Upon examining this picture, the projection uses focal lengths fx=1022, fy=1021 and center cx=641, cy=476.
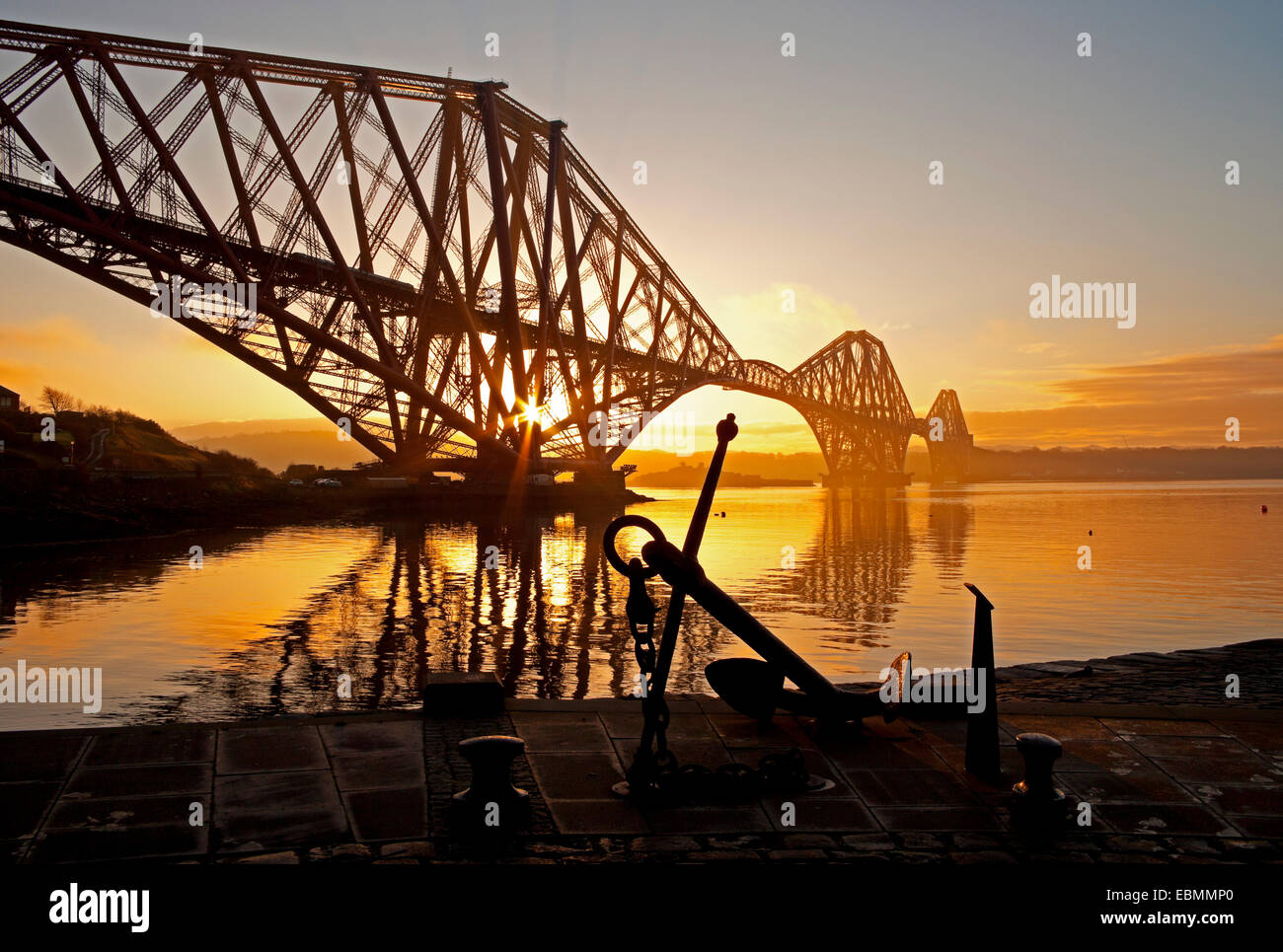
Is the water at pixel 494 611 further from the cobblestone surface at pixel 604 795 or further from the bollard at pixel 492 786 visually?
the bollard at pixel 492 786

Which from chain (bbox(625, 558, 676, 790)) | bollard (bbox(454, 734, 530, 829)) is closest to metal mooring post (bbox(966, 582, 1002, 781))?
chain (bbox(625, 558, 676, 790))

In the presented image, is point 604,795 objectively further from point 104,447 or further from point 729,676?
point 104,447

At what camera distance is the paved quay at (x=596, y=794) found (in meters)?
5.12

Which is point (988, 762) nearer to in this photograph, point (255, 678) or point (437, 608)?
point (255, 678)

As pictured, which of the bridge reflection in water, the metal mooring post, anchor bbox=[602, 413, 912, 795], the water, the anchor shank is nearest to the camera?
anchor bbox=[602, 413, 912, 795]

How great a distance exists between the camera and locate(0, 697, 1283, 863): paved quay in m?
5.12

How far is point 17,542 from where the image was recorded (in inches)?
1166

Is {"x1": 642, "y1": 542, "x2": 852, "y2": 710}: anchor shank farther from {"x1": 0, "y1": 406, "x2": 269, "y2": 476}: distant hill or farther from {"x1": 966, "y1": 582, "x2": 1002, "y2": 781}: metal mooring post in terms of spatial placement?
{"x1": 0, "y1": 406, "x2": 269, "y2": 476}: distant hill

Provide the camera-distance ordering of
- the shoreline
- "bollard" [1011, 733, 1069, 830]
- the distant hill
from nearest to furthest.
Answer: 1. "bollard" [1011, 733, 1069, 830]
2. the shoreline
3. the distant hill

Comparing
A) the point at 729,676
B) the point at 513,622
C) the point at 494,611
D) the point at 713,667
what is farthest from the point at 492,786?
the point at 494,611

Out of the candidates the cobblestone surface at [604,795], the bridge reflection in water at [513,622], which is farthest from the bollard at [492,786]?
the bridge reflection in water at [513,622]

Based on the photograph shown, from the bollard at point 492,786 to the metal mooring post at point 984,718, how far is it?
2853mm

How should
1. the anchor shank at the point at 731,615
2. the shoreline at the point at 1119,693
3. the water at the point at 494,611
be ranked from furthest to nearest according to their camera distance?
the water at the point at 494,611 < the shoreline at the point at 1119,693 < the anchor shank at the point at 731,615
